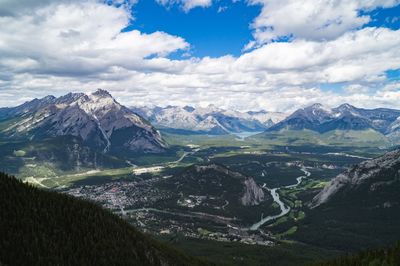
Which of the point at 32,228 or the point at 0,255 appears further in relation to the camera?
the point at 32,228

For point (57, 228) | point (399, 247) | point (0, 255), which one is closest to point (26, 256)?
point (0, 255)

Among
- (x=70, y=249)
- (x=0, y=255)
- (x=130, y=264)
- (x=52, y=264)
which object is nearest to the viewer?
(x=0, y=255)

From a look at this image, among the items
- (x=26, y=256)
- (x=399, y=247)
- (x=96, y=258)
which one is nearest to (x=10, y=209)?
(x=26, y=256)

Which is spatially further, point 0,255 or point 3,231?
point 3,231

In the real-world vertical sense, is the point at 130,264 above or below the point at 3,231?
below

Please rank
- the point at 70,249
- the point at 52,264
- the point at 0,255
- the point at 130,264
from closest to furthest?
the point at 0,255 → the point at 52,264 → the point at 70,249 → the point at 130,264

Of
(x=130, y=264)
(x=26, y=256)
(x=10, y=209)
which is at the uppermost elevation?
(x=10, y=209)

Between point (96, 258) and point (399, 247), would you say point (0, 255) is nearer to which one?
point (96, 258)

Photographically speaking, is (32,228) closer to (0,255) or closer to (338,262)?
(0,255)

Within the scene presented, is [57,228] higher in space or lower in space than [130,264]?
higher
